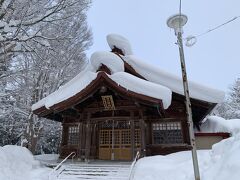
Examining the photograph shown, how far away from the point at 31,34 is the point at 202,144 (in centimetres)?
1102

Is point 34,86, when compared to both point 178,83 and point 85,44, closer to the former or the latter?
point 85,44

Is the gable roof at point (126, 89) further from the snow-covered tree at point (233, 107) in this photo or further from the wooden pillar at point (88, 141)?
the snow-covered tree at point (233, 107)

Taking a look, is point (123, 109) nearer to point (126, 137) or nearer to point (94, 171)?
point (126, 137)

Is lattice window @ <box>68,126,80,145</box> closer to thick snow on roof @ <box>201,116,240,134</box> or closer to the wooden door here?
the wooden door

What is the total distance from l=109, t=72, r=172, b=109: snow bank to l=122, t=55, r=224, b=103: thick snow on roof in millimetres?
2012

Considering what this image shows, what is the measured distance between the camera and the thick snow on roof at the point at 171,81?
13.2 meters

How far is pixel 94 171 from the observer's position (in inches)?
414

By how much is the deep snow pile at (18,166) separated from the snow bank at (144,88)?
5466mm

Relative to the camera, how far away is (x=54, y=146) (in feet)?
85.3

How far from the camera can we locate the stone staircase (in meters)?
9.77

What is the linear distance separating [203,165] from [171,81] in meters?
6.84

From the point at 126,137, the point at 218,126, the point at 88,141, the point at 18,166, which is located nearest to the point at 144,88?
the point at 126,137

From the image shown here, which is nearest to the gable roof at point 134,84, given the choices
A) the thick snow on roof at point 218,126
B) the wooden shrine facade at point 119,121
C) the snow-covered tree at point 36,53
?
the wooden shrine facade at point 119,121

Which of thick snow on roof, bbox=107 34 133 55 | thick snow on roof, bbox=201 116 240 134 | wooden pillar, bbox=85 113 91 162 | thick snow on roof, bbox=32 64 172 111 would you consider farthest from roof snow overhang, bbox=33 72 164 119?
thick snow on roof, bbox=107 34 133 55
